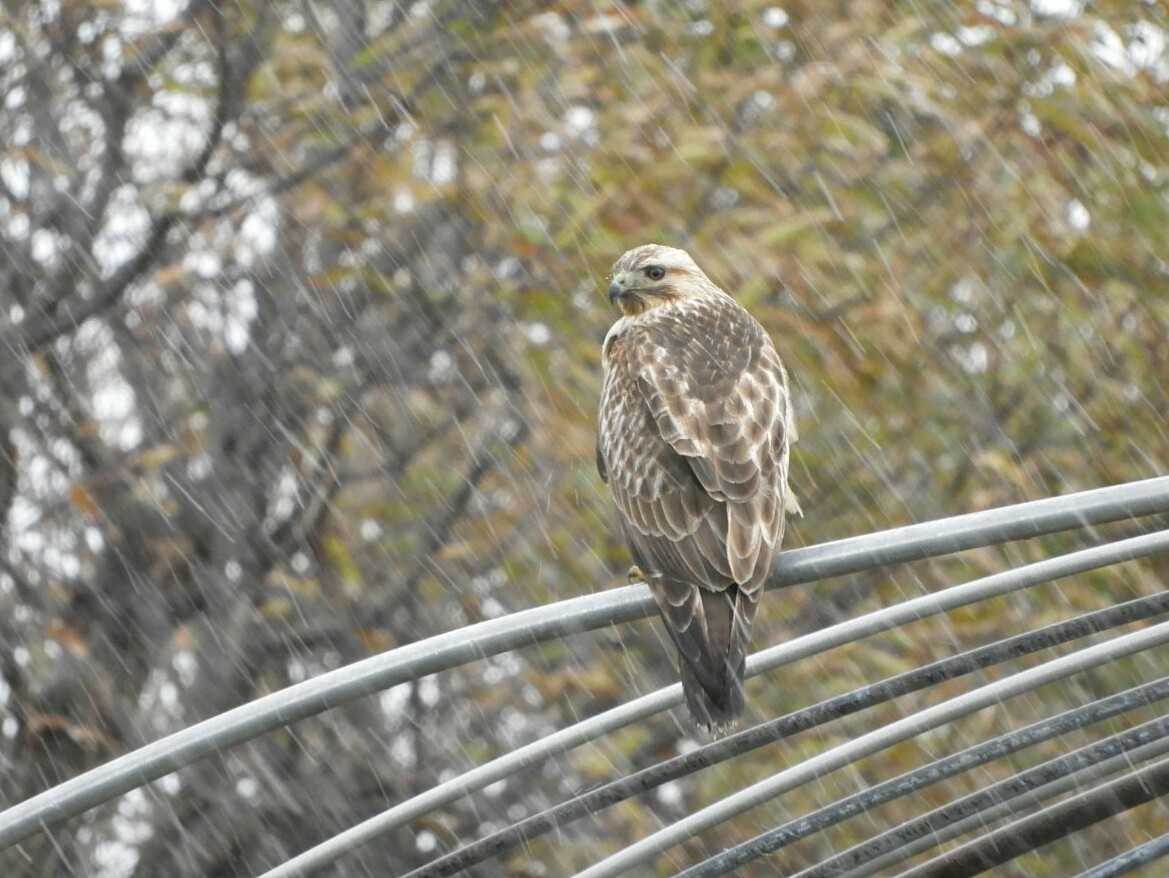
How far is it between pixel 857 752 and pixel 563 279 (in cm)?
319

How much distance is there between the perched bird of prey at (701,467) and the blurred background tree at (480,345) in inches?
45.7

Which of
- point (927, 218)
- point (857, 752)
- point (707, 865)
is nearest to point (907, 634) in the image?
point (927, 218)

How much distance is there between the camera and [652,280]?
5484 millimetres

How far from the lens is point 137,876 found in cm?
649

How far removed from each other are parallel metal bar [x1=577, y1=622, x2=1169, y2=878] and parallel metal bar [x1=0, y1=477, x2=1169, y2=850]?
47 cm

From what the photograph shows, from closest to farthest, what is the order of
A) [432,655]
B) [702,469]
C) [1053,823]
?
[1053,823]
[432,655]
[702,469]

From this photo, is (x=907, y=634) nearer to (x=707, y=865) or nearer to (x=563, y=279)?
(x=563, y=279)

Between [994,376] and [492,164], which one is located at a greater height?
[492,164]

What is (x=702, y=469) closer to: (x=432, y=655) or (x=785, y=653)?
(x=785, y=653)

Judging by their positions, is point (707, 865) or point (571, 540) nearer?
point (707, 865)

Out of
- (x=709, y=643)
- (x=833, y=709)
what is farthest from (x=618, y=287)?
(x=833, y=709)

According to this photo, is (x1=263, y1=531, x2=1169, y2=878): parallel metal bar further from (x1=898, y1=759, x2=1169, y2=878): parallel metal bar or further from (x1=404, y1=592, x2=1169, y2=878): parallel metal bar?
(x1=898, y1=759, x2=1169, y2=878): parallel metal bar

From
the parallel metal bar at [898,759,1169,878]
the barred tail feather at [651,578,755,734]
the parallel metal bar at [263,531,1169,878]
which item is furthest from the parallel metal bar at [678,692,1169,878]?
the barred tail feather at [651,578,755,734]

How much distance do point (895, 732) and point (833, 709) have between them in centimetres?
31
